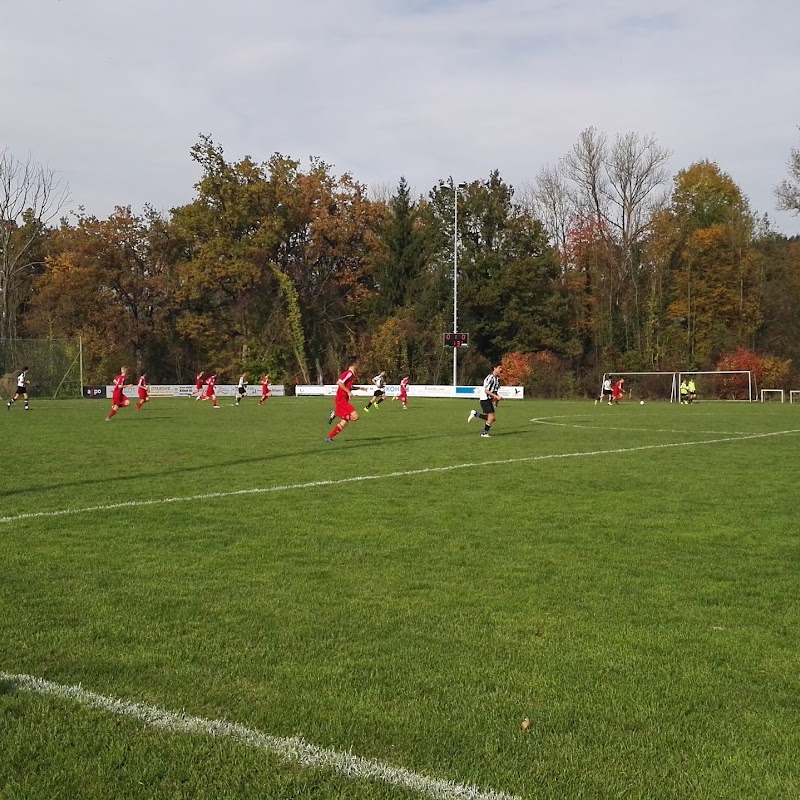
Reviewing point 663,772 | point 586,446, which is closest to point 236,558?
point 663,772

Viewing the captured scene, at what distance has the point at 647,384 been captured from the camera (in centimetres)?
5431

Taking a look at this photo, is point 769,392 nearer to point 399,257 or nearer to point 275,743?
point 399,257

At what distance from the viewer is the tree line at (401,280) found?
2297 inches

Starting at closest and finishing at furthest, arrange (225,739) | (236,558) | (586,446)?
(225,739)
(236,558)
(586,446)

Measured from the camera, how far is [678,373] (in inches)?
2064

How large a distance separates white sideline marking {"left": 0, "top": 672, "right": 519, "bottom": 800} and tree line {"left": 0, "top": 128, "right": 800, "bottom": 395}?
2083 inches

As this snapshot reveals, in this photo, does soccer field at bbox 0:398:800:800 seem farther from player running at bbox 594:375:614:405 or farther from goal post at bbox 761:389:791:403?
goal post at bbox 761:389:791:403

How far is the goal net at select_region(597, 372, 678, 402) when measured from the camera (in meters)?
53.1

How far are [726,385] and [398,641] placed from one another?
51.5 metres

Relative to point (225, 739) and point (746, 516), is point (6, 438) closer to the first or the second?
point (746, 516)

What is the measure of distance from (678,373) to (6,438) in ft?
140

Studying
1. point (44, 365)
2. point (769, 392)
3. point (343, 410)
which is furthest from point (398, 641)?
point (769, 392)

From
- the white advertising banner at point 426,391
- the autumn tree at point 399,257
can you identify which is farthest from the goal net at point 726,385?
the autumn tree at point 399,257

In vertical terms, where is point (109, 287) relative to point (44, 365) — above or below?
above
